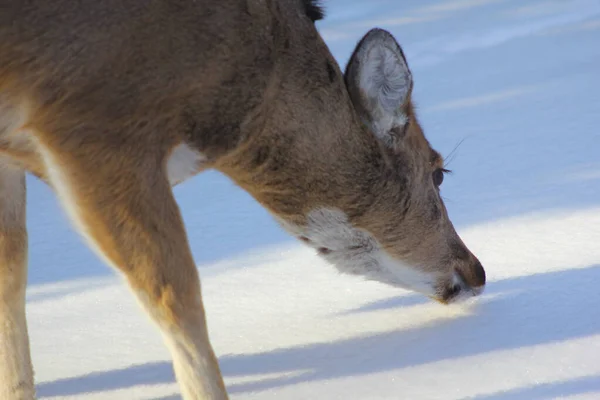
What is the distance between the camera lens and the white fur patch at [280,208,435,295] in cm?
305

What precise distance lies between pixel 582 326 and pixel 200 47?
134 centimetres

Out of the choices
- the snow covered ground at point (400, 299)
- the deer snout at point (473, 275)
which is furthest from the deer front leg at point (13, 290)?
the deer snout at point (473, 275)

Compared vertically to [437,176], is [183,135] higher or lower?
higher

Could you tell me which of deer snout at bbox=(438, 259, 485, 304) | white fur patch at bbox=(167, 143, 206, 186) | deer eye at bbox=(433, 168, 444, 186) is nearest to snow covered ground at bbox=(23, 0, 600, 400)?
deer snout at bbox=(438, 259, 485, 304)

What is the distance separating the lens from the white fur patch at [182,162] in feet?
8.71

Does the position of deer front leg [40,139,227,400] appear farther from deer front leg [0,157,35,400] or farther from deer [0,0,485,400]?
deer front leg [0,157,35,400]

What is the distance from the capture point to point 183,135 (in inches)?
104

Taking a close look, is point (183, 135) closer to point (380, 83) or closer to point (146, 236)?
point (146, 236)

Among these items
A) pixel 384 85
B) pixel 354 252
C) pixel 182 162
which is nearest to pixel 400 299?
pixel 354 252

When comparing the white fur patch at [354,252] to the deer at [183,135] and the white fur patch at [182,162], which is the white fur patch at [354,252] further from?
the white fur patch at [182,162]

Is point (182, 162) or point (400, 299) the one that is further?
point (400, 299)

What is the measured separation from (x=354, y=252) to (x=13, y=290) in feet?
3.12

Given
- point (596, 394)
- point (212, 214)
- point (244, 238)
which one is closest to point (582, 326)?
point (596, 394)

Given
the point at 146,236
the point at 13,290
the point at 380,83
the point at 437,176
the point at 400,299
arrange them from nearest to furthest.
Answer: the point at 146,236 → the point at 380,83 → the point at 13,290 → the point at 437,176 → the point at 400,299
